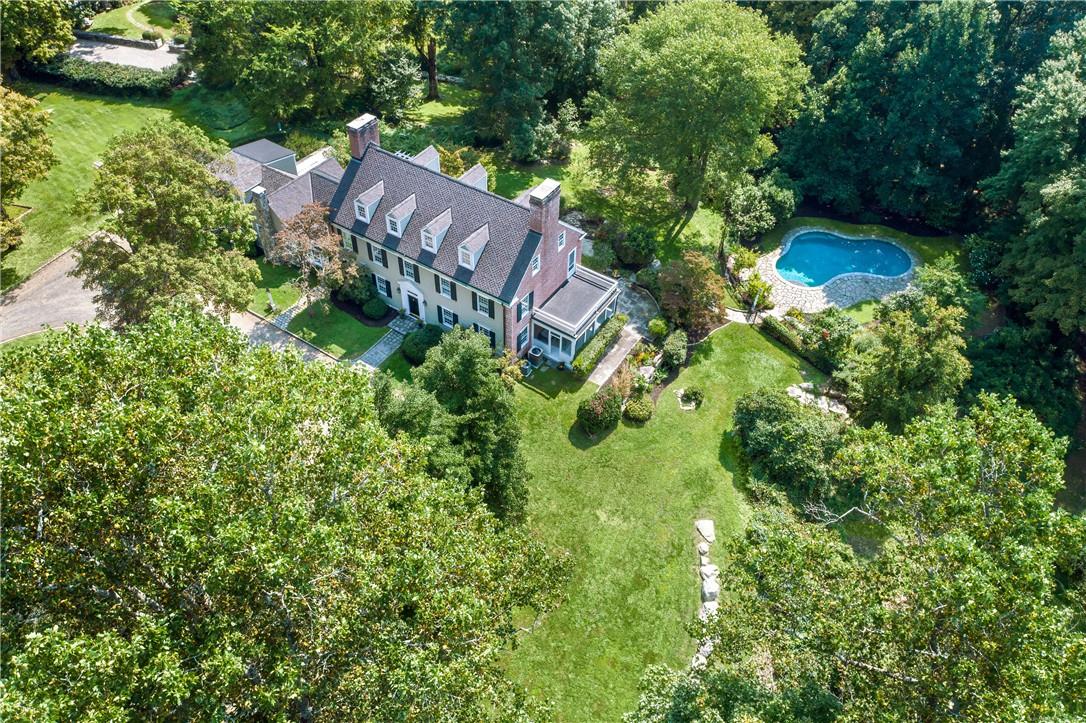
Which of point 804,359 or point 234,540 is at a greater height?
point 234,540

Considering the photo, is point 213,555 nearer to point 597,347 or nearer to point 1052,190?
point 597,347

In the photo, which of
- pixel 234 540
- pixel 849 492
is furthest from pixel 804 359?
pixel 234 540

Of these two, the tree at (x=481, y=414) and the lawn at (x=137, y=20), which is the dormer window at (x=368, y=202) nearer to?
the tree at (x=481, y=414)

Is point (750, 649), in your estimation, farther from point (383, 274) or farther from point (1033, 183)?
point (1033, 183)

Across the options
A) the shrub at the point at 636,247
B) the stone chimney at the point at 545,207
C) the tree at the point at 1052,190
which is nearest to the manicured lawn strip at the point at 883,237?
the tree at the point at 1052,190

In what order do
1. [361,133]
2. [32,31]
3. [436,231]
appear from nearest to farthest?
1. [436,231]
2. [361,133]
3. [32,31]

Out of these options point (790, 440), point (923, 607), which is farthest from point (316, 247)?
point (923, 607)

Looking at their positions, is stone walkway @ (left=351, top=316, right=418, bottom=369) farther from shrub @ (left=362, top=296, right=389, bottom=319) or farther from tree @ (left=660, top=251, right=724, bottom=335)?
tree @ (left=660, top=251, right=724, bottom=335)

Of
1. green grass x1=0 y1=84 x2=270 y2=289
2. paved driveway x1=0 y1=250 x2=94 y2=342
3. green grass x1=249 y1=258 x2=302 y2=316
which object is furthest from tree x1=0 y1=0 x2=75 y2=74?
green grass x1=249 y1=258 x2=302 y2=316
